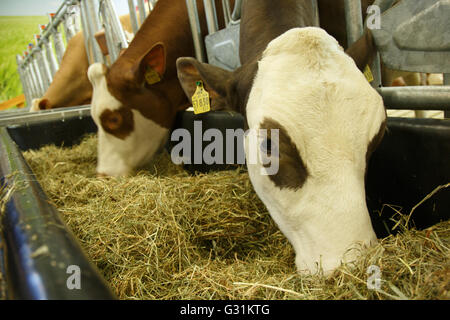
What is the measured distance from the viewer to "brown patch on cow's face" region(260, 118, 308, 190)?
112 centimetres

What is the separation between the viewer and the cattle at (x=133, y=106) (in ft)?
9.54

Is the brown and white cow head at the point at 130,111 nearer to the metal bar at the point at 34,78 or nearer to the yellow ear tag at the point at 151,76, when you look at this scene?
the yellow ear tag at the point at 151,76

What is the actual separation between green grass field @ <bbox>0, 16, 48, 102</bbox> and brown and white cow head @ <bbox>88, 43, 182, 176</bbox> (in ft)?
16.2

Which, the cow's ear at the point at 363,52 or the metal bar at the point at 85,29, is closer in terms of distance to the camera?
the cow's ear at the point at 363,52

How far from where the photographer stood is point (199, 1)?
3.36 meters

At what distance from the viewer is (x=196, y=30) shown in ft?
9.98

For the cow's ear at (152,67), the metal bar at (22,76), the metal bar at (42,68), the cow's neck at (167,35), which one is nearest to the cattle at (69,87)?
the cow's neck at (167,35)

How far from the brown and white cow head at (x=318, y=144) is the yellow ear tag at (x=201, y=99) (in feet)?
1.84

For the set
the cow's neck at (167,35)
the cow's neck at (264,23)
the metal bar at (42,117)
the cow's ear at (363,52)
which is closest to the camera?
the cow's ear at (363,52)

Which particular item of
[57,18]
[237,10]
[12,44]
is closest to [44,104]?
[57,18]

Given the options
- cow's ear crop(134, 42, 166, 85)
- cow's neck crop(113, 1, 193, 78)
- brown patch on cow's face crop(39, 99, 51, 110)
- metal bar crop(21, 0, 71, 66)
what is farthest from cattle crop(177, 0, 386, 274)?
metal bar crop(21, 0, 71, 66)
